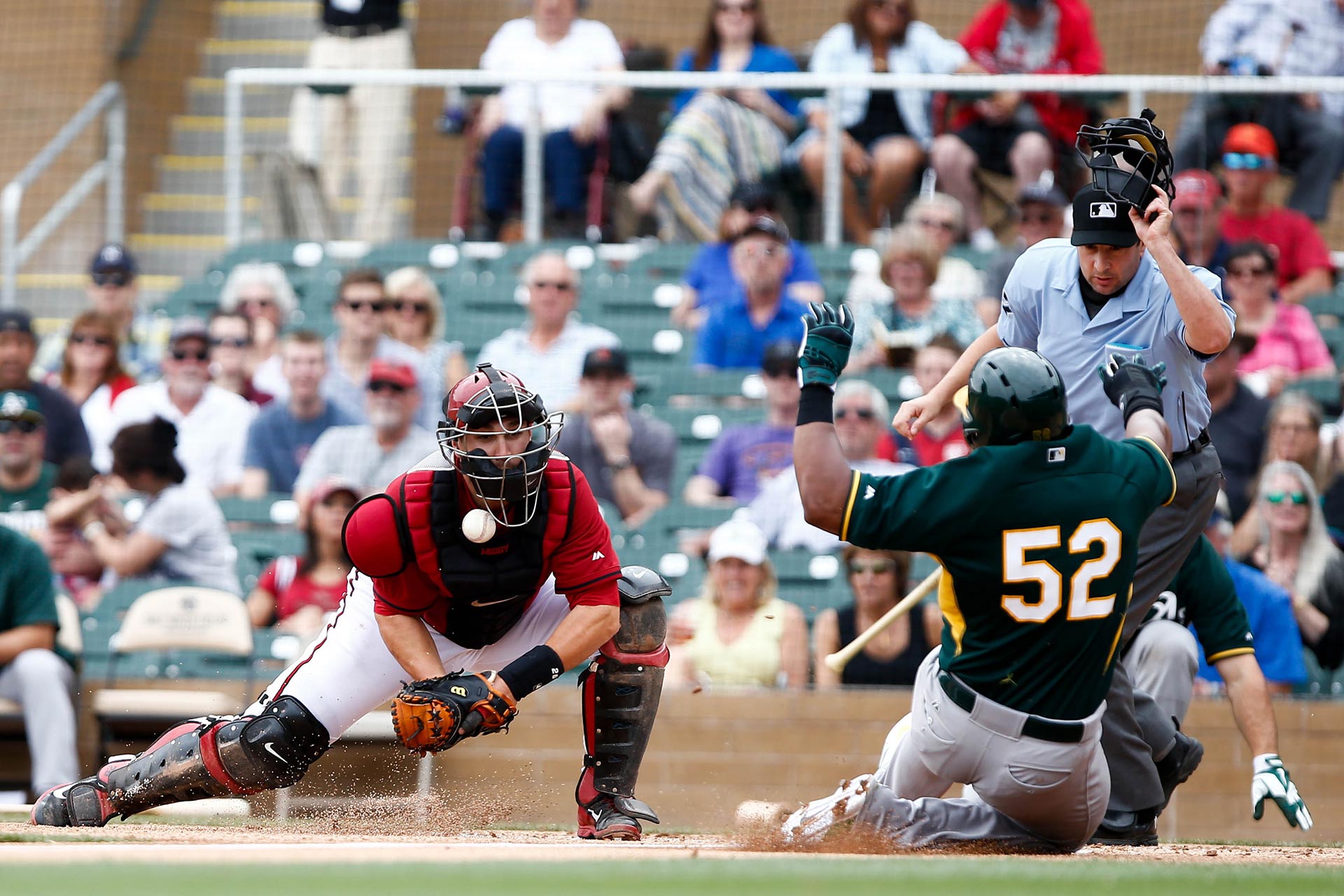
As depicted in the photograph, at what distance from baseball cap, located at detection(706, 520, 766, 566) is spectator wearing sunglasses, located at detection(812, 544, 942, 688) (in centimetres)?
39

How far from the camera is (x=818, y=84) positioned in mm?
9719

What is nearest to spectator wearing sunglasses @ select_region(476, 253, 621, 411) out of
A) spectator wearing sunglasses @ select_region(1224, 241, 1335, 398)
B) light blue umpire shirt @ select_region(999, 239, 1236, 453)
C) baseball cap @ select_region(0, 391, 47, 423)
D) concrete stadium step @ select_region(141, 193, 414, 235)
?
baseball cap @ select_region(0, 391, 47, 423)

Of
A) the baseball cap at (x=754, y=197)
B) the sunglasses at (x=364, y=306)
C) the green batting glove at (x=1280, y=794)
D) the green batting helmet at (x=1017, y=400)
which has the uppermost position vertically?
the baseball cap at (x=754, y=197)

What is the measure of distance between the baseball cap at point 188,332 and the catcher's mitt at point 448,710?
480cm

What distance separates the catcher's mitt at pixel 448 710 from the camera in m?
4.81

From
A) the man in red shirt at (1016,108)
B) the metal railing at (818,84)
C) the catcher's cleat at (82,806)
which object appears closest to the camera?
the catcher's cleat at (82,806)

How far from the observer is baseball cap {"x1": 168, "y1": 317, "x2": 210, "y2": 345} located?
365 inches

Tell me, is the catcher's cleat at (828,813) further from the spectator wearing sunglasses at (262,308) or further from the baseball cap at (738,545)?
the spectator wearing sunglasses at (262,308)

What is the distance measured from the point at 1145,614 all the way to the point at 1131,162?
52.7 inches

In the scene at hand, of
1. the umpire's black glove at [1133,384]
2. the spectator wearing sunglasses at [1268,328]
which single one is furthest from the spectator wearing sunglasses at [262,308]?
the umpire's black glove at [1133,384]

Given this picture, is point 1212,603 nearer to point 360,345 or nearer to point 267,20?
point 360,345

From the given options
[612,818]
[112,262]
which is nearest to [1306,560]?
[612,818]

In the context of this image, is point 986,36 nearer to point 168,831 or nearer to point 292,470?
point 292,470

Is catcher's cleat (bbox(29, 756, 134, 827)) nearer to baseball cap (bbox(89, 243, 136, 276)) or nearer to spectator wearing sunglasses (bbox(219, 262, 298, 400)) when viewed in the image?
spectator wearing sunglasses (bbox(219, 262, 298, 400))
